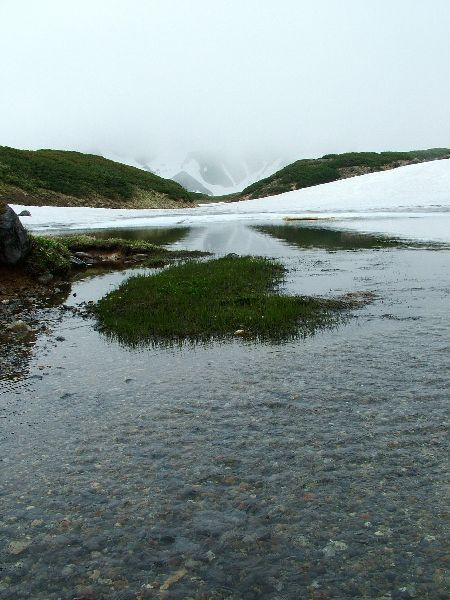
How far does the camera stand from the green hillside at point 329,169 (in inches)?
6280

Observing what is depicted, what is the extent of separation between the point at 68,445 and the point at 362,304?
12.5 meters

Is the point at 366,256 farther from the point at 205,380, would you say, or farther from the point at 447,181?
the point at 447,181

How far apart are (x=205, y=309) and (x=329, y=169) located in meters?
158

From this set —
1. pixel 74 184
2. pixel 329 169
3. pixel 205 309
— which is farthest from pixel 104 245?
pixel 329 169

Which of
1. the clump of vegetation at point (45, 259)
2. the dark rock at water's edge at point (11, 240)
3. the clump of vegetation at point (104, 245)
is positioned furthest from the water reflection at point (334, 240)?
the dark rock at water's edge at point (11, 240)

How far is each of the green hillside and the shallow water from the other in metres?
149

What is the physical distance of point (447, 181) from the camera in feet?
298

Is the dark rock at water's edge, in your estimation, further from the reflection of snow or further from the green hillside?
the green hillside

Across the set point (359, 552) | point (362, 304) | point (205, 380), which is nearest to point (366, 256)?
point (362, 304)

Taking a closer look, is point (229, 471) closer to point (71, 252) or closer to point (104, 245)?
point (71, 252)

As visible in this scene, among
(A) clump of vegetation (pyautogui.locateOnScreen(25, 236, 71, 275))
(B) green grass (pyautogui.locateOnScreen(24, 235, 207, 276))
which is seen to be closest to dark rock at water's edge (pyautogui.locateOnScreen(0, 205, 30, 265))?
(A) clump of vegetation (pyautogui.locateOnScreen(25, 236, 71, 275))

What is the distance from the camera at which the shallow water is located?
5.55 metres

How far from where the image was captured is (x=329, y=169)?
16450 cm

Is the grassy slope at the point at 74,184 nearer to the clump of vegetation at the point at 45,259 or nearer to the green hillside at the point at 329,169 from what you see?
the green hillside at the point at 329,169
